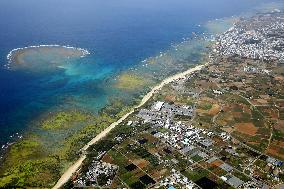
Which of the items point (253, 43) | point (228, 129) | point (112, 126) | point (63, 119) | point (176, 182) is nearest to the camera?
point (176, 182)

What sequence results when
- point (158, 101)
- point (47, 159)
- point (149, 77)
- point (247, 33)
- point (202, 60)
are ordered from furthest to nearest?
point (247, 33), point (202, 60), point (149, 77), point (158, 101), point (47, 159)

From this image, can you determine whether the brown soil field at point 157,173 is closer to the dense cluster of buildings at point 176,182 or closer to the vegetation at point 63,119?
the dense cluster of buildings at point 176,182

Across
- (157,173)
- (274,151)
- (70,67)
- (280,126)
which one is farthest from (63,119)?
(280,126)

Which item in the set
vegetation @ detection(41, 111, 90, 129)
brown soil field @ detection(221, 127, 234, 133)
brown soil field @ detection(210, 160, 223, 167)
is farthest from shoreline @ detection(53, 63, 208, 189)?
brown soil field @ detection(210, 160, 223, 167)

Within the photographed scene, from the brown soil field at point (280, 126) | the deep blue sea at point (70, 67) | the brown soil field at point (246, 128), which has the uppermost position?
the deep blue sea at point (70, 67)

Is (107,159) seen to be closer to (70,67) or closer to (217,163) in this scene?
(217,163)

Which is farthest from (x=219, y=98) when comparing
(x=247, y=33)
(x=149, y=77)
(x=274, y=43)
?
(x=247, y=33)

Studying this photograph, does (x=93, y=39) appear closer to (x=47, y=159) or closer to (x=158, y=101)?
Answer: (x=158, y=101)

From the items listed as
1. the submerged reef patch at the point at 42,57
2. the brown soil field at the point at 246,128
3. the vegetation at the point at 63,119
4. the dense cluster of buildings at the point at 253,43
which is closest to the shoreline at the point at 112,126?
the vegetation at the point at 63,119
